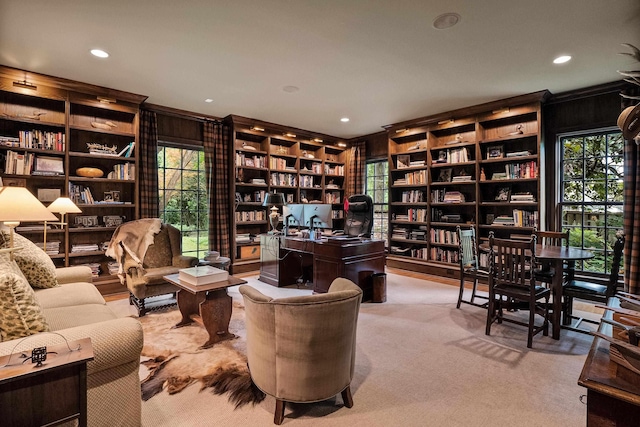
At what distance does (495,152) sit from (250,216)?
165 inches

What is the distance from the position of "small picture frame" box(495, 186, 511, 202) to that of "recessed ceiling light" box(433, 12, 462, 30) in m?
2.98

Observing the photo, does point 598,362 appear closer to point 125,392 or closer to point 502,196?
point 125,392

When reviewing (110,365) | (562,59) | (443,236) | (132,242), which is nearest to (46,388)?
(110,365)

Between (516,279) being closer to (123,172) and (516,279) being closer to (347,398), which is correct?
(347,398)

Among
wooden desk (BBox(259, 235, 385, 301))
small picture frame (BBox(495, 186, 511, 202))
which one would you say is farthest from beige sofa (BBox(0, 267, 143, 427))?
small picture frame (BBox(495, 186, 511, 202))

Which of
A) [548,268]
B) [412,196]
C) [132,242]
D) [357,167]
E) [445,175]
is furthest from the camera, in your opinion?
[357,167]

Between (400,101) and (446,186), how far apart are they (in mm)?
1837

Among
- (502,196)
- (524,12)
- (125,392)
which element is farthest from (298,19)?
(502,196)

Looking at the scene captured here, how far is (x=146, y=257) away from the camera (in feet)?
12.4

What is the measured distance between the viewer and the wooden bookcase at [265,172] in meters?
5.51

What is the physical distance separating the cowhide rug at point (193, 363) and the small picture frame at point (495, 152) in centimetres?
435

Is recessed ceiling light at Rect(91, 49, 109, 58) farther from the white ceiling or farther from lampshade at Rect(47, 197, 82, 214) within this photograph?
lampshade at Rect(47, 197, 82, 214)

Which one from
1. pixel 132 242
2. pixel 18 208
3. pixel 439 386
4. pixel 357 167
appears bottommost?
pixel 439 386

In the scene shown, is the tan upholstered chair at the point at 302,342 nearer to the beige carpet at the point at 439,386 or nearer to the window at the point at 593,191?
the beige carpet at the point at 439,386
